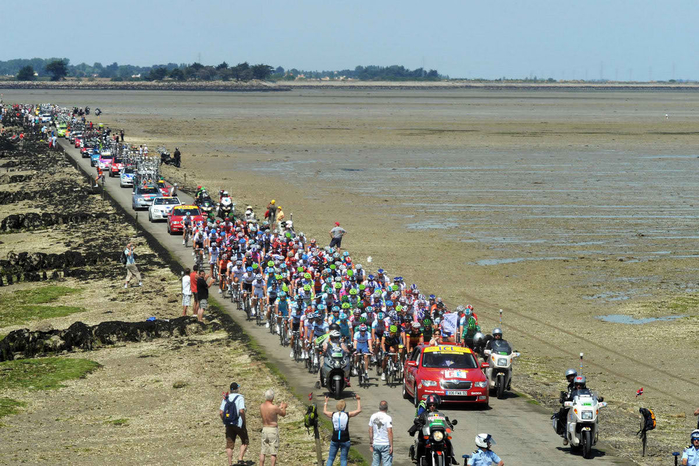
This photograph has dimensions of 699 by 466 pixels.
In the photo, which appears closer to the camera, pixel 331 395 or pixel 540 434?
pixel 540 434

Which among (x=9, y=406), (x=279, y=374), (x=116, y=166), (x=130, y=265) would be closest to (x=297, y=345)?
(x=279, y=374)

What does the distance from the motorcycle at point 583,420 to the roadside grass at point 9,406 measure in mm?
12006

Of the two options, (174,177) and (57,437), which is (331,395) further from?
(174,177)

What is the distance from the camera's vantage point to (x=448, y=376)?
21188 millimetres

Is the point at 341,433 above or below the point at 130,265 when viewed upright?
above

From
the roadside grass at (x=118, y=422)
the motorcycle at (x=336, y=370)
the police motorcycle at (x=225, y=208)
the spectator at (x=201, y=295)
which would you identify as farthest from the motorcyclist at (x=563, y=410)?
the police motorcycle at (x=225, y=208)

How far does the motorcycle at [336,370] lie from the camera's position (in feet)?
71.7

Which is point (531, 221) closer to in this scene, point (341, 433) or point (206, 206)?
point (206, 206)

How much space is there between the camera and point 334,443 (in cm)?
1695

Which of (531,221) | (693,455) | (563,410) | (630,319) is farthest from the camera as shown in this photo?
(531,221)

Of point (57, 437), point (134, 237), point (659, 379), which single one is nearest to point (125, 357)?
point (57, 437)

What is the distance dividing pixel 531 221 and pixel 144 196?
20381 millimetres

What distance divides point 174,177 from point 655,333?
155 ft

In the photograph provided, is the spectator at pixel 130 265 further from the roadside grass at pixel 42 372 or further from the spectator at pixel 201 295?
the roadside grass at pixel 42 372
